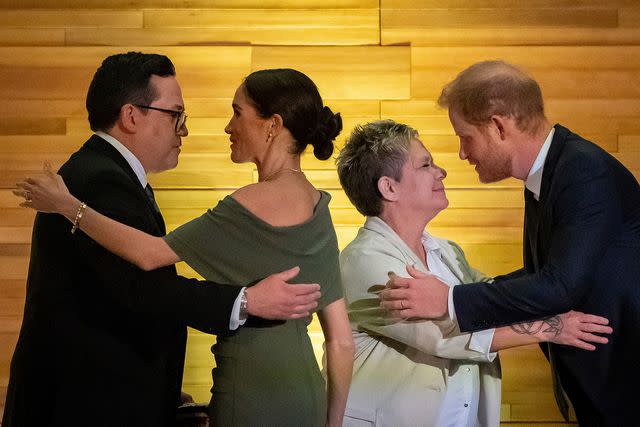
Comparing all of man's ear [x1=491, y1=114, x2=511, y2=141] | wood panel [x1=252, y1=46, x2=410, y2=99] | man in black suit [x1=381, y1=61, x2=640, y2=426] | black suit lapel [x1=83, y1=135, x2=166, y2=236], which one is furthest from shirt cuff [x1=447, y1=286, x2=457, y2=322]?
wood panel [x1=252, y1=46, x2=410, y2=99]

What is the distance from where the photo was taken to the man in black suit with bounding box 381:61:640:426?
2.70 m

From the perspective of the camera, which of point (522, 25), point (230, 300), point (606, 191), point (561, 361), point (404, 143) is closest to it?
point (230, 300)

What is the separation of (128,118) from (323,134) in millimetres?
587

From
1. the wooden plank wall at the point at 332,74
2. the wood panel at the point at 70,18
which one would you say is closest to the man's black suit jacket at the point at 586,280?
the wooden plank wall at the point at 332,74

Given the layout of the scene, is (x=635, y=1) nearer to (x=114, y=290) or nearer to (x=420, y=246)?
(x=420, y=246)

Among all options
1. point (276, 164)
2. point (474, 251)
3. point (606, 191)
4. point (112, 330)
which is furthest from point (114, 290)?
point (474, 251)

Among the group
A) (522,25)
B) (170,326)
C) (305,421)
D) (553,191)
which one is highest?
(522,25)

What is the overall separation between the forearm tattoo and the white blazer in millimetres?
125

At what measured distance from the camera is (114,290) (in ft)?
8.79

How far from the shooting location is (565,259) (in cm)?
268

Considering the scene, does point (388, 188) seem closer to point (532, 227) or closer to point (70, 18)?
point (532, 227)

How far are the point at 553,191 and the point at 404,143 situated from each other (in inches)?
25.5

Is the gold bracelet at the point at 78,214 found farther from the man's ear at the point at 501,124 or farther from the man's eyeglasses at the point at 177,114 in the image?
the man's ear at the point at 501,124

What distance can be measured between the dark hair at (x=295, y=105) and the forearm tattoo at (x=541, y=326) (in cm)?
74
